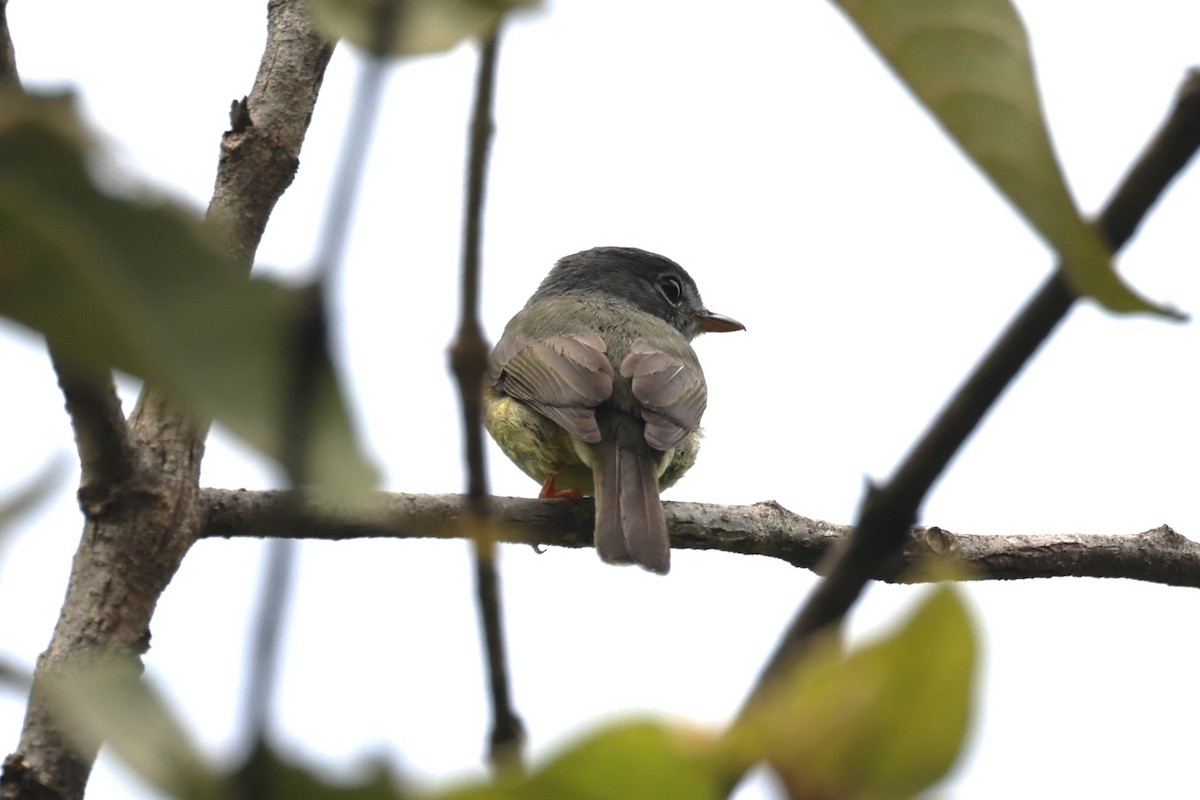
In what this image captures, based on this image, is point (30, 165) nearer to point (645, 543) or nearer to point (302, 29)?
point (302, 29)

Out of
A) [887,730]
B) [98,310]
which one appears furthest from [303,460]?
[887,730]

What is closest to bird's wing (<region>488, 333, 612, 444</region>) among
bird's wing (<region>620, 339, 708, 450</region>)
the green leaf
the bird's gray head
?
bird's wing (<region>620, 339, 708, 450</region>)

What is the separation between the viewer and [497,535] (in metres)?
0.96

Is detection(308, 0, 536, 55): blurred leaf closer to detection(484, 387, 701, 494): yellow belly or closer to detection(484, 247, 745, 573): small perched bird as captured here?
detection(484, 247, 745, 573): small perched bird

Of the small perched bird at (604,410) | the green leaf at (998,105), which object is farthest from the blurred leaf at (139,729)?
the small perched bird at (604,410)

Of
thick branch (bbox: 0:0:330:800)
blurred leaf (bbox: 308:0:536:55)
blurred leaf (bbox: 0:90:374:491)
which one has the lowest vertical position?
blurred leaf (bbox: 0:90:374:491)

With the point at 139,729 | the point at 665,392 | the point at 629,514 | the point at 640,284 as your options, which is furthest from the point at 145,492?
the point at 640,284

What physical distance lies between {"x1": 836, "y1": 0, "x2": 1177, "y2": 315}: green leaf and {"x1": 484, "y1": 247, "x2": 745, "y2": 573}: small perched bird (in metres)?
4.24

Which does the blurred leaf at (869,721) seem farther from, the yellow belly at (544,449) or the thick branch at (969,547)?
the yellow belly at (544,449)

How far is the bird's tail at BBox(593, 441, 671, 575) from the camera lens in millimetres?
5102

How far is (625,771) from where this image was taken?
650mm

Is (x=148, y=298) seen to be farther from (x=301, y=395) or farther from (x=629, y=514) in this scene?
(x=629, y=514)

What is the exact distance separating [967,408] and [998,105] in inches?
7.3

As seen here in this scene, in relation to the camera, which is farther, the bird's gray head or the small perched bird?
the bird's gray head
